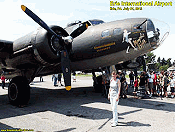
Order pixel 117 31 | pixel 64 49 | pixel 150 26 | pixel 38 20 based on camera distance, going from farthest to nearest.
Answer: pixel 64 49 < pixel 38 20 < pixel 117 31 < pixel 150 26

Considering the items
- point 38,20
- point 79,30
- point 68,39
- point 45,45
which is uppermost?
point 38,20

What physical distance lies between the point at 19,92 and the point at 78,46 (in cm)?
391

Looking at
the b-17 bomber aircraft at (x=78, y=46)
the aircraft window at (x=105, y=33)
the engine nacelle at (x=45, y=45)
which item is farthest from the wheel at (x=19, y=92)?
the aircraft window at (x=105, y=33)

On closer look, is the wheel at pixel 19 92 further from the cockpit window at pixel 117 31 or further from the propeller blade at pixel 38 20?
the cockpit window at pixel 117 31

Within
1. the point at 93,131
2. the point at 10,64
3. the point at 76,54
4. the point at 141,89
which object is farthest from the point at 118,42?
the point at 10,64

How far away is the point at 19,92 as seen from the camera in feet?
28.5

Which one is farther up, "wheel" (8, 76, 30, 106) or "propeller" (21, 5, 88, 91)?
"propeller" (21, 5, 88, 91)

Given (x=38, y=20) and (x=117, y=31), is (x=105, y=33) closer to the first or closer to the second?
(x=117, y=31)

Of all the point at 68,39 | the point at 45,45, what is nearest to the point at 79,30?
the point at 68,39

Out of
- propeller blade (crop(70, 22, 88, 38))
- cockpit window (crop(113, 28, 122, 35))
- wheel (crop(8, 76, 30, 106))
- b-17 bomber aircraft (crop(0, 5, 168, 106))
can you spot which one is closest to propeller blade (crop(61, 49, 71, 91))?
b-17 bomber aircraft (crop(0, 5, 168, 106))

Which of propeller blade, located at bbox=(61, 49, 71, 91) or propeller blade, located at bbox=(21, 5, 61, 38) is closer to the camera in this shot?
propeller blade, located at bbox=(21, 5, 61, 38)

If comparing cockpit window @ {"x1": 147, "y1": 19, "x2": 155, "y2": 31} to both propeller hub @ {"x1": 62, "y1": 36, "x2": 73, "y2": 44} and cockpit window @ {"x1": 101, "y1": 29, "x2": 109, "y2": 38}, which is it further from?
propeller hub @ {"x1": 62, "y1": 36, "x2": 73, "y2": 44}

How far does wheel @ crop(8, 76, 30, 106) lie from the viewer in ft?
28.4

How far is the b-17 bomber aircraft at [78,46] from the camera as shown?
7684 mm
